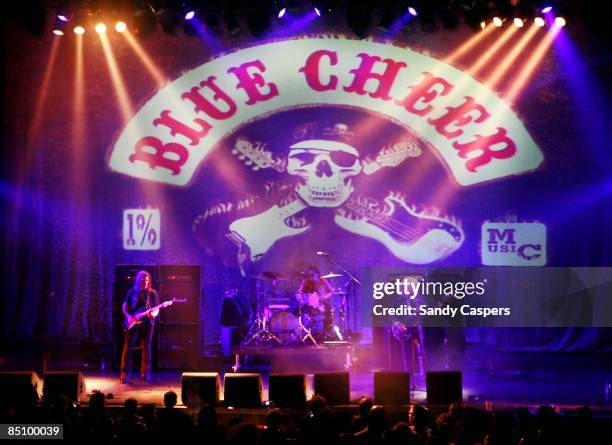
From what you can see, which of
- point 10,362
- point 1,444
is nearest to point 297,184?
point 10,362

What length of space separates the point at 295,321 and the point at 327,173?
2.54 meters

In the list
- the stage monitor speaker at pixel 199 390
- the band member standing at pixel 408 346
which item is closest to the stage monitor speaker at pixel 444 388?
the band member standing at pixel 408 346

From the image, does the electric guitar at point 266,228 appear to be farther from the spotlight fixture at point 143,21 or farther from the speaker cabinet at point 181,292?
the spotlight fixture at point 143,21

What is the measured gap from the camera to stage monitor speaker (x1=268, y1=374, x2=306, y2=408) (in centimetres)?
818

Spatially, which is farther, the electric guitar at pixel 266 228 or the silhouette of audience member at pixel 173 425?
the electric guitar at pixel 266 228

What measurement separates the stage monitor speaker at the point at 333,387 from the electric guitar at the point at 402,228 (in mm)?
4659

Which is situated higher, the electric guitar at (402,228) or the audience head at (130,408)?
the electric guitar at (402,228)

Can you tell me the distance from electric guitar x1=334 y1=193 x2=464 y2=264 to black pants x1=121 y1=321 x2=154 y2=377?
3.87 m

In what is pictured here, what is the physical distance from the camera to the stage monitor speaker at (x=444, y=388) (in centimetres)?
834

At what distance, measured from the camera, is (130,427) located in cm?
507

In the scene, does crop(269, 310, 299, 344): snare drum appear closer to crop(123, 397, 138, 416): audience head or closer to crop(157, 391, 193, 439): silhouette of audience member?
crop(123, 397, 138, 416): audience head

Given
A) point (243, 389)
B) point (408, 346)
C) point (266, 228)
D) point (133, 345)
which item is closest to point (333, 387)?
point (243, 389)

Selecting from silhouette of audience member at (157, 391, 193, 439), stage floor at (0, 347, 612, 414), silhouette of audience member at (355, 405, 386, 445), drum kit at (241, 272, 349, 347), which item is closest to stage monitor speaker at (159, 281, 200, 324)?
stage floor at (0, 347, 612, 414)

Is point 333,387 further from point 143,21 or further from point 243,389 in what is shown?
point 143,21
